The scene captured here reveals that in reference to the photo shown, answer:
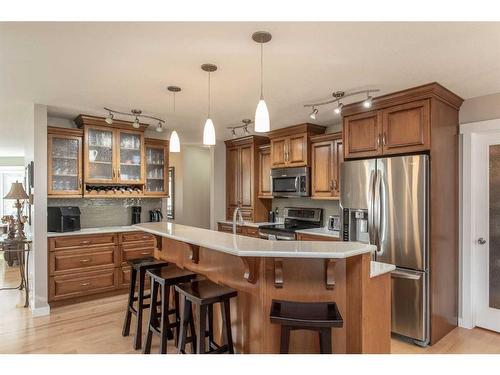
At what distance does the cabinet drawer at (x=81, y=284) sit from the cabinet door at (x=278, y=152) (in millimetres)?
2761

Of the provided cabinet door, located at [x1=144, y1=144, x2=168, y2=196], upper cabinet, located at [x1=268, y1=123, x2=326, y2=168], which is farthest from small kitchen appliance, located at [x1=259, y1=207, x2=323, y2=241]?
cabinet door, located at [x1=144, y1=144, x2=168, y2=196]

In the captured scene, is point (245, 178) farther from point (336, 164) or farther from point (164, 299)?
point (164, 299)

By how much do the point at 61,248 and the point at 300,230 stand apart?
118 inches

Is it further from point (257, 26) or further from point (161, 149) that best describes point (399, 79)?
point (161, 149)

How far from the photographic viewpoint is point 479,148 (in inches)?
129

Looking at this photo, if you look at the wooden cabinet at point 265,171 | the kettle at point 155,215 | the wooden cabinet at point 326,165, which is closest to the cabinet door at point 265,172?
the wooden cabinet at point 265,171

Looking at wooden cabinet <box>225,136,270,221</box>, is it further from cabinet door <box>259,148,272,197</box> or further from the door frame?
the door frame

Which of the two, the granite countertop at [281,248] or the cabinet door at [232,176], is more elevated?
the cabinet door at [232,176]

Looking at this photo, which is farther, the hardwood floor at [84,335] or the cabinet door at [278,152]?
the cabinet door at [278,152]

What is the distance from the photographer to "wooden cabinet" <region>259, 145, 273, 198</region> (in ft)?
17.3

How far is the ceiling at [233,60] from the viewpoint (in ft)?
6.37

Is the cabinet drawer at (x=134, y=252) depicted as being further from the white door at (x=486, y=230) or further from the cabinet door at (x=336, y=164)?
the white door at (x=486, y=230)

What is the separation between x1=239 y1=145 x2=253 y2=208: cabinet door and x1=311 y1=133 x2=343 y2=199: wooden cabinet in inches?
49.6
